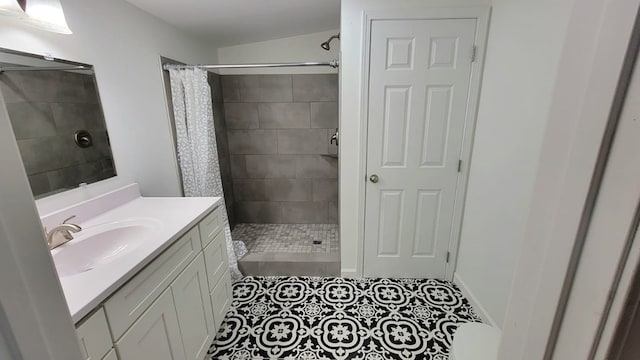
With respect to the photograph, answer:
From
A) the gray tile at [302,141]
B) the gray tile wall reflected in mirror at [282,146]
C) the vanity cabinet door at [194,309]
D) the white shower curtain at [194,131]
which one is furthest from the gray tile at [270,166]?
the vanity cabinet door at [194,309]

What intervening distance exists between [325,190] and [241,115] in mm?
1279

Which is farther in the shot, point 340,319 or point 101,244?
point 340,319

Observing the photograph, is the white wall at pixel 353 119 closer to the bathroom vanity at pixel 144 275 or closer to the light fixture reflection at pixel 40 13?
the bathroom vanity at pixel 144 275

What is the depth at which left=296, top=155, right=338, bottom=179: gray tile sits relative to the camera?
2.94 metres

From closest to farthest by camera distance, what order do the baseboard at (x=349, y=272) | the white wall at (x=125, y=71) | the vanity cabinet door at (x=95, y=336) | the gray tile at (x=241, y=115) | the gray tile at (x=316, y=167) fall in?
the vanity cabinet door at (x=95, y=336) < the white wall at (x=125, y=71) < the baseboard at (x=349, y=272) < the gray tile at (x=241, y=115) < the gray tile at (x=316, y=167)

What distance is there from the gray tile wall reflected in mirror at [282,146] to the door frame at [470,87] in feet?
3.35

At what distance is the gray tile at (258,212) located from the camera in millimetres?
3121

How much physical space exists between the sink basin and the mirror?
10.9 inches

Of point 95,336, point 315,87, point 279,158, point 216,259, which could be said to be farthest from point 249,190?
point 95,336

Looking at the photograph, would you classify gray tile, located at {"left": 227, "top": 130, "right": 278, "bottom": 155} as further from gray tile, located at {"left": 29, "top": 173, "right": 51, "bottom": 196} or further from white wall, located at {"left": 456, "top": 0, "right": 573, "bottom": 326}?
white wall, located at {"left": 456, "top": 0, "right": 573, "bottom": 326}

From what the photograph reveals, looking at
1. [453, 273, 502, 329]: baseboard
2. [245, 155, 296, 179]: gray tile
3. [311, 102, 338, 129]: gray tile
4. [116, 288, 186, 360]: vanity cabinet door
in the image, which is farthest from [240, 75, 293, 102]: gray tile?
[453, 273, 502, 329]: baseboard

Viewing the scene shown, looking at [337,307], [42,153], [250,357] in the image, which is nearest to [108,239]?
[42,153]

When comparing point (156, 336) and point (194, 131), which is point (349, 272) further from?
point (194, 131)

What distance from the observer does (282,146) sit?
2.92m
